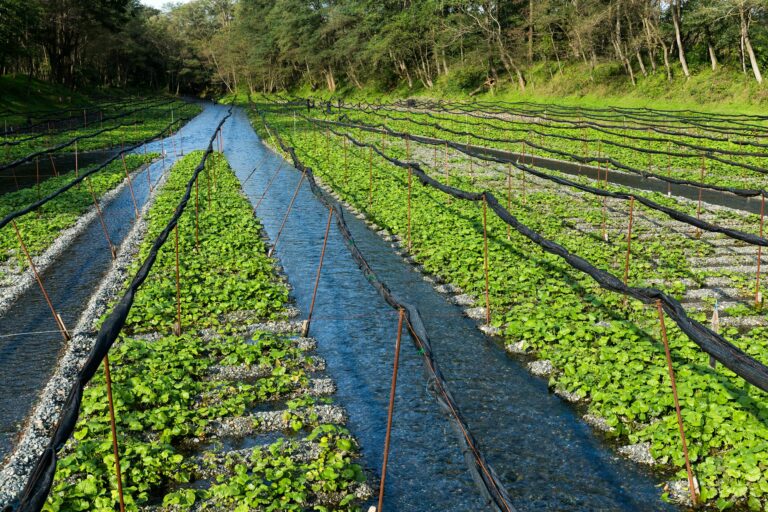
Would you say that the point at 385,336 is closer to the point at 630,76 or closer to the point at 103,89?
the point at 630,76

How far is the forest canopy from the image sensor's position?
5234cm

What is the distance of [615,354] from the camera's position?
32.3ft

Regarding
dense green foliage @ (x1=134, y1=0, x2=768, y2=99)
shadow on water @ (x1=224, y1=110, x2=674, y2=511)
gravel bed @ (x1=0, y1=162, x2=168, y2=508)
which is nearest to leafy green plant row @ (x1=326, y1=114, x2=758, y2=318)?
shadow on water @ (x1=224, y1=110, x2=674, y2=511)

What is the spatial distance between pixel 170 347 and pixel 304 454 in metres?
3.80

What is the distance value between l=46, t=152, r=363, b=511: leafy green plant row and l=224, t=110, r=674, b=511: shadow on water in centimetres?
70

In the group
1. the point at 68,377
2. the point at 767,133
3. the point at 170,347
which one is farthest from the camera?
the point at 767,133

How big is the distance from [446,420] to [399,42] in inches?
2879

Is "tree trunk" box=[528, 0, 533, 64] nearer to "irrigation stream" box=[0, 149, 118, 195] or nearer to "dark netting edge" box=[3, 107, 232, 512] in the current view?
"irrigation stream" box=[0, 149, 118, 195]

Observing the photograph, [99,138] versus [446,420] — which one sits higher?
[99,138]

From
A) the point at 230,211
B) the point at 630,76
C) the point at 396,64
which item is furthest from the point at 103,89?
the point at 230,211

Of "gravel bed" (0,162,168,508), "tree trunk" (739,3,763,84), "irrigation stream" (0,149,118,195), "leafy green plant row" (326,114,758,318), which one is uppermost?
"tree trunk" (739,3,763,84)

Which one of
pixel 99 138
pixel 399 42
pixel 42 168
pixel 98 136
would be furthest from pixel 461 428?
pixel 399 42

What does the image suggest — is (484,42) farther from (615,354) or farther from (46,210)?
(615,354)

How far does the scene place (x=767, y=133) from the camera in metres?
32.4
